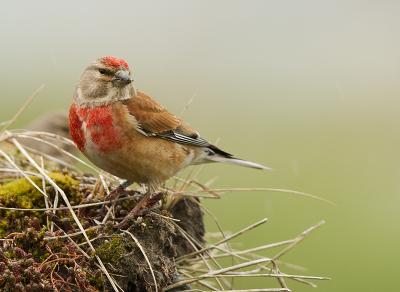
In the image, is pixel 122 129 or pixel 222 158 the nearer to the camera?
pixel 122 129

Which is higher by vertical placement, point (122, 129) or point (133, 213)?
point (122, 129)

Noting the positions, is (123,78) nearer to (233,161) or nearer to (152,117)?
(152,117)

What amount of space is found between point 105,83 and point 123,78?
0.18 m

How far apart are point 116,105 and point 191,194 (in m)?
1.03

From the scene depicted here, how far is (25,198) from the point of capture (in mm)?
3193

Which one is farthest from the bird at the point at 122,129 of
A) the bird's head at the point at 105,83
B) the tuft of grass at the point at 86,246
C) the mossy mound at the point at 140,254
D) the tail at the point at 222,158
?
the tail at the point at 222,158

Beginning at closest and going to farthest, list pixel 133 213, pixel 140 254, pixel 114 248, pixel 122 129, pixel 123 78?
pixel 114 248, pixel 140 254, pixel 133 213, pixel 122 129, pixel 123 78

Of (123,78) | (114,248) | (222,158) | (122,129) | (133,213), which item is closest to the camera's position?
(114,248)

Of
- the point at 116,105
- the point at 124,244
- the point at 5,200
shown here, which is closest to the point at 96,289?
the point at 124,244

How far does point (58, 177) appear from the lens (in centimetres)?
349

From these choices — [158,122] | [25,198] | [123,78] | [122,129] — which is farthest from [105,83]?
[25,198]

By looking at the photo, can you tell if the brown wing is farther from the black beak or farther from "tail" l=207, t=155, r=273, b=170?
"tail" l=207, t=155, r=273, b=170

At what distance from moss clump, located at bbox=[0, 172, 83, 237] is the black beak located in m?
0.97

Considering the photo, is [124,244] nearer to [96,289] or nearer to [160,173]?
[96,289]
